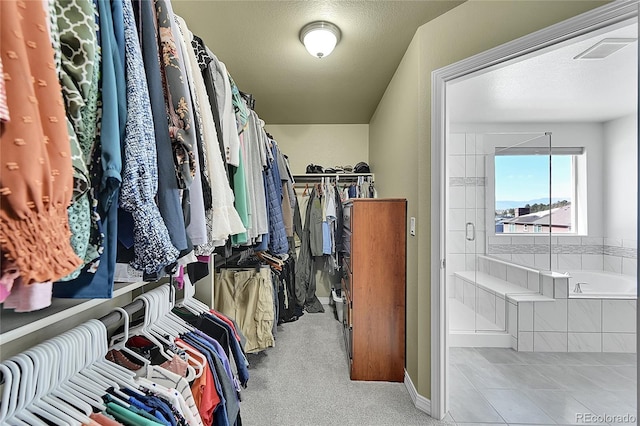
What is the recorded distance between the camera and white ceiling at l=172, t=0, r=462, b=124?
1709 millimetres

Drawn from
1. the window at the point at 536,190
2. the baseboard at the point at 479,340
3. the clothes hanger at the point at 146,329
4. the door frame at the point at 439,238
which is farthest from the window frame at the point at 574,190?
the clothes hanger at the point at 146,329

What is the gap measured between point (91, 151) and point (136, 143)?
0.24ft

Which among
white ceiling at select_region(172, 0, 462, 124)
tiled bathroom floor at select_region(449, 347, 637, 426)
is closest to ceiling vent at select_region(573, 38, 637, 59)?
white ceiling at select_region(172, 0, 462, 124)

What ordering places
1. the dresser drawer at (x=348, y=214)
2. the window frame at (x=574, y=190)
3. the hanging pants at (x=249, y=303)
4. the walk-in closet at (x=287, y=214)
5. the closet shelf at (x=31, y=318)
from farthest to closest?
1. the window frame at (x=574, y=190)
2. the dresser drawer at (x=348, y=214)
3. the hanging pants at (x=249, y=303)
4. the closet shelf at (x=31, y=318)
5. the walk-in closet at (x=287, y=214)

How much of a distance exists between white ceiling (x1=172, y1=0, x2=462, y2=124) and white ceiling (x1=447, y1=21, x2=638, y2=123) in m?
0.60

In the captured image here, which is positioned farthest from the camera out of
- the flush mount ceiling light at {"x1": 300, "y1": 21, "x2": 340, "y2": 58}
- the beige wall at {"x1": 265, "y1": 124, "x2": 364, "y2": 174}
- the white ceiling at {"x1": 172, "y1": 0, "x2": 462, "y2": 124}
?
the beige wall at {"x1": 265, "y1": 124, "x2": 364, "y2": 174}

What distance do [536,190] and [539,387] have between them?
2237 millimetres

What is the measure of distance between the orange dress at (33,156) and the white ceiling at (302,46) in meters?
1.61

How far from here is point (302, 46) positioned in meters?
2.12

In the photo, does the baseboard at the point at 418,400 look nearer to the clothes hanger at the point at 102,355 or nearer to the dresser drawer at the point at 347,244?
the dresser drawer at the point at 347,244

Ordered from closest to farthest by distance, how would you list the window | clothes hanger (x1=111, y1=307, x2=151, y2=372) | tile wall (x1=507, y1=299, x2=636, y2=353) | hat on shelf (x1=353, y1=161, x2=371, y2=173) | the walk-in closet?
the walk-in closet → clothes hanger (x1=111, y1=307, x2=151, y2=372) → tile wall (x1=507, y1=299, x2=636, y2=353) → the window → hat on shelf (x1=353, y1=161, x2=371, y2=173)

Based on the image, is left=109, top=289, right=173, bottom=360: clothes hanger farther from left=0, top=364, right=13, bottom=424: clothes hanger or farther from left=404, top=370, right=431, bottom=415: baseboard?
left=404, top=370, right=431, bottom=415: baseboard

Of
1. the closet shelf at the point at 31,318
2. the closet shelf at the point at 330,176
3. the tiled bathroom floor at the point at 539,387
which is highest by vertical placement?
the closet shelf at the point at 330,176

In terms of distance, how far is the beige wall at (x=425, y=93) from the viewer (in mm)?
1423
